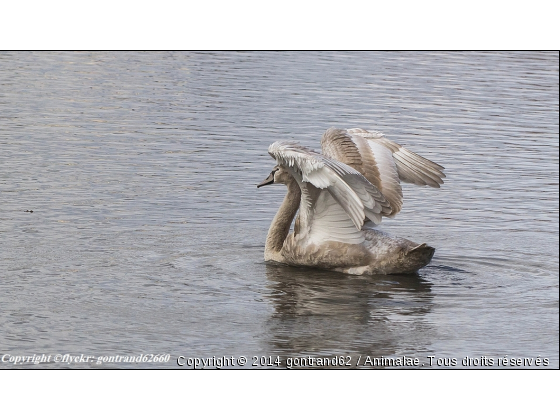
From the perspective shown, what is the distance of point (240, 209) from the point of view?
588 inches

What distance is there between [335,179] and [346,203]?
460mm

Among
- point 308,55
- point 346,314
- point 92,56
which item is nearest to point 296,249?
point 346,314

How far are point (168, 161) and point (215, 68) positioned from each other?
8.89m

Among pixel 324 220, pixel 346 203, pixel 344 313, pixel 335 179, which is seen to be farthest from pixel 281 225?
pixel 344 313

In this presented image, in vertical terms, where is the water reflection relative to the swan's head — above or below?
below

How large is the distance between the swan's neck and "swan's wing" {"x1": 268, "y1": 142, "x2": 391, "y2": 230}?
43.9 inches

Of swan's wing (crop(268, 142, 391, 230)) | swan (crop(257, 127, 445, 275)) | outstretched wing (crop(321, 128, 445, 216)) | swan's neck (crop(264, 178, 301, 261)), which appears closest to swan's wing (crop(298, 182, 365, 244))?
swan (crop(257, 127, 445, 275))

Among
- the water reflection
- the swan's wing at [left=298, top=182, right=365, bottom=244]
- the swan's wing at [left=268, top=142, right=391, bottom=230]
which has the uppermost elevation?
the swan's wing at [left=268, top=142, right=391, bottom=230]

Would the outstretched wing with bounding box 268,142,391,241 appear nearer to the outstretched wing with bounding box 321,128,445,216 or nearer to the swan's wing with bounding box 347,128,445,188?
the outstretched wing with bounding box 321,128,445,216

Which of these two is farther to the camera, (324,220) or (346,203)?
(324,220)

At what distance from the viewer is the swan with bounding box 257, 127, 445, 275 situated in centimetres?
1123

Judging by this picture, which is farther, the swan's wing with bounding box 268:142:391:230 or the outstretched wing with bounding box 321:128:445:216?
the outstretched wing with bounding box 321:128:445:216

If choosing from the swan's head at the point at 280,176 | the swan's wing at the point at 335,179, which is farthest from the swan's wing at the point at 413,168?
the swan's wing at the point at 335,179

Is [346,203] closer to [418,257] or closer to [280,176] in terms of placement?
[418,257]
